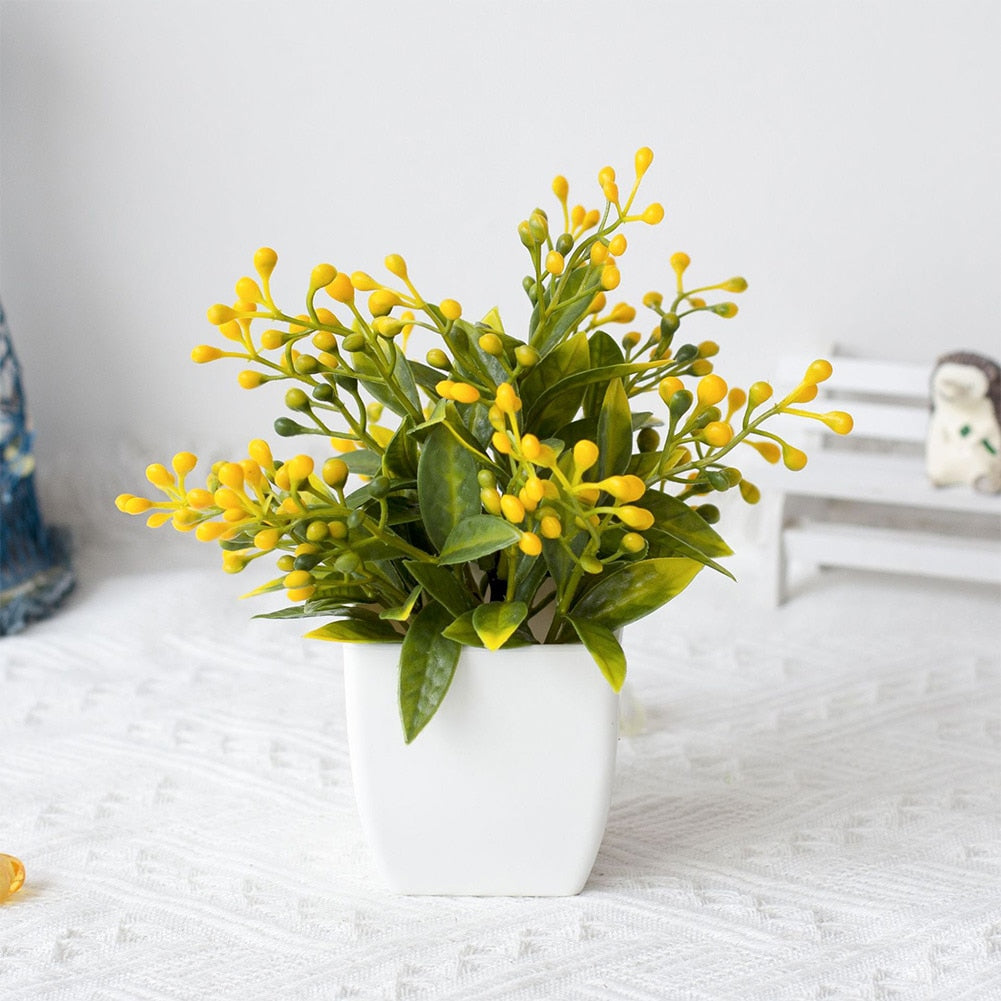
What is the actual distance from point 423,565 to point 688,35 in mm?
917

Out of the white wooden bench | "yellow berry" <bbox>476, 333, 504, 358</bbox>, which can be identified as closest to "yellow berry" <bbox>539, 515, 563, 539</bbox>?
"yellow berry" <bbox>476, 333, 504, 358</bbox>

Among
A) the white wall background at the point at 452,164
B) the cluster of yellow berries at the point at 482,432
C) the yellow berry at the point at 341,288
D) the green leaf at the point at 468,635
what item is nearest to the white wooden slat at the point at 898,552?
the white wall background at the point at 452,164

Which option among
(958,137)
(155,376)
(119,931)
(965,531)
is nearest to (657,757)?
(119,931)

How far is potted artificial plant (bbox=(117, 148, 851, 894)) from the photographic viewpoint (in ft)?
2.31

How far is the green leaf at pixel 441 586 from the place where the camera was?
74 centimetres

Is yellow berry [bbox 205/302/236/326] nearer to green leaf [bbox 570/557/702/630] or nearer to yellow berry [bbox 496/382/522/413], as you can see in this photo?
yellow berry [bbox 496/382/522/413]

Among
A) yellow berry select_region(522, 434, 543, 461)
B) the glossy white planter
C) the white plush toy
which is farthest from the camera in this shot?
the white plush toy

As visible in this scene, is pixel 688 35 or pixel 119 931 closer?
pixel 119 931

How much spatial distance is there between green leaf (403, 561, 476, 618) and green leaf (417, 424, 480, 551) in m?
0.03

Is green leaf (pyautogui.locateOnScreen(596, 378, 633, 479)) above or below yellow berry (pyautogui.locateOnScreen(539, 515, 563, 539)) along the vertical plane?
above

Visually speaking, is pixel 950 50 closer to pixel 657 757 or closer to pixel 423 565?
pixel 657 757

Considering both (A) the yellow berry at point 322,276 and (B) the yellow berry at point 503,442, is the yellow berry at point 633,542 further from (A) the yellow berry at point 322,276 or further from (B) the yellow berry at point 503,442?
(A) the yellow berry at point 322,276

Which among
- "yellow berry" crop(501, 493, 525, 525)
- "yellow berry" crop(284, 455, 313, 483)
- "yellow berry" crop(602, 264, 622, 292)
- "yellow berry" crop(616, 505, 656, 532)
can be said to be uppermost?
"yellow berry" crop(602, 264, 622, 292)

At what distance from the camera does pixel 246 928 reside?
2.60 feet
